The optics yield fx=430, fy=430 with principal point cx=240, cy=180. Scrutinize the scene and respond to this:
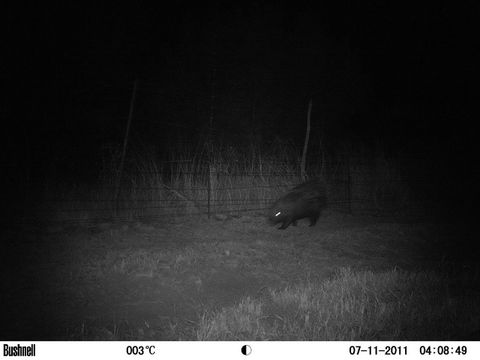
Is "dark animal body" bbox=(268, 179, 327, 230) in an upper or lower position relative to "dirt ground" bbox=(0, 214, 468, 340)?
upper

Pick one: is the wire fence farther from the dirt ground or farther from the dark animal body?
the dark animal body

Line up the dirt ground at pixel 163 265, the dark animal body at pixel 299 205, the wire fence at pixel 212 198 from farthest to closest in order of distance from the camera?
the wire fence at pixel 212 198
the dark animal body at pixel 299 205
the dirt ground at pixel 163 265

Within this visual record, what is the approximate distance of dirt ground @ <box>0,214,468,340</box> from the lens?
12.3 feet

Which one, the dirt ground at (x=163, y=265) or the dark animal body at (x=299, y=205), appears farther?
the dark animal body at (x=299, y=205)

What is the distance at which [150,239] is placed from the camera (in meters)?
6.99

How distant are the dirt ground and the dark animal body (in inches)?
10.8

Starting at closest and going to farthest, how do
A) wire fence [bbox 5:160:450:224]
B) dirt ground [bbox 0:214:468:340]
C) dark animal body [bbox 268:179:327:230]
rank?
dirt ground [bbox 0:214:468:340] → dark animal body [bbox 268:179:327:230] → wire fence [bbox 5:160:450:224]

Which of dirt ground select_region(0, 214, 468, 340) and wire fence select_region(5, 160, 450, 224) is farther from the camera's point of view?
wire fence select_region(5, 160, 450, 224)

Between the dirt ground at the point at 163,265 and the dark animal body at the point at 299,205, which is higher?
the dark animal body at the point at 299,205

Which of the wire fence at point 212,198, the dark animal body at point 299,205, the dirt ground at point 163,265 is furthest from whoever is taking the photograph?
the wire fence at point 212,198

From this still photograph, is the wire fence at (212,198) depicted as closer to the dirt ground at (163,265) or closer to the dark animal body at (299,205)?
the dirt ground at (163,265)

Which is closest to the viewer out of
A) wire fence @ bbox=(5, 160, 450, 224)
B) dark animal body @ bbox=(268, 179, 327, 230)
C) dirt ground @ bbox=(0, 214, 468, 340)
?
dirt ground @ bbox=(0, 214, 468, 340)

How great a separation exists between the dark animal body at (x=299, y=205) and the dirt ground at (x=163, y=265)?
0.90ft

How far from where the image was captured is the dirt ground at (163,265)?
12.3ft
